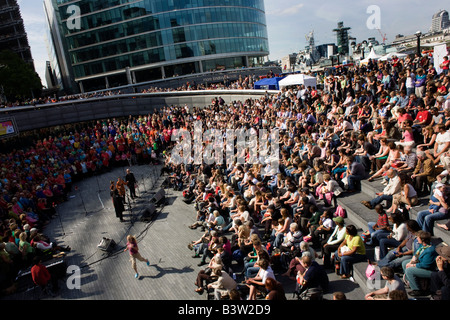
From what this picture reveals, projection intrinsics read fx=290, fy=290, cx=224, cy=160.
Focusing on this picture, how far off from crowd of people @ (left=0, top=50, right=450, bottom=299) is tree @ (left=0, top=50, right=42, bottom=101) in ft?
125

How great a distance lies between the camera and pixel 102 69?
219ft

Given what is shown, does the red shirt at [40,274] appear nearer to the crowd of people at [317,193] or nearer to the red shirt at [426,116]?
the crowd of people at [317,193]

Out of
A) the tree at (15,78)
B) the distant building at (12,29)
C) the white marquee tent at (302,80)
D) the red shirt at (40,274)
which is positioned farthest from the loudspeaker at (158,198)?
the distant building at (12,29)

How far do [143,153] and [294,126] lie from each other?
1225cm

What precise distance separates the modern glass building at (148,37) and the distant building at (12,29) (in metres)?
7.32

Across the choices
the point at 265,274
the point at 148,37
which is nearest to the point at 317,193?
the point at 265,274

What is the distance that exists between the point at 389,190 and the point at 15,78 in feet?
192

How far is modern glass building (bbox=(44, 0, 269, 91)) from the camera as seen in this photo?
202 ft

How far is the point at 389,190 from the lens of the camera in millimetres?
7262

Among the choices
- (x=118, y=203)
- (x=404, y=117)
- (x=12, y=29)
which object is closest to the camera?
(x=404, y=117)

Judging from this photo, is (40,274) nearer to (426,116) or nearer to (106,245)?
(106,245)

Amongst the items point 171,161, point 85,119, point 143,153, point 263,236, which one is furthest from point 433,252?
point 85,119

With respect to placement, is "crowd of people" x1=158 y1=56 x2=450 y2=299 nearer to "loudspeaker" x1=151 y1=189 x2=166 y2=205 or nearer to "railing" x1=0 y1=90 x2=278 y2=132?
"loudspeaker" x1=151 y1=189 x2=166 y2=205
